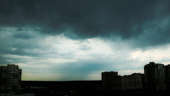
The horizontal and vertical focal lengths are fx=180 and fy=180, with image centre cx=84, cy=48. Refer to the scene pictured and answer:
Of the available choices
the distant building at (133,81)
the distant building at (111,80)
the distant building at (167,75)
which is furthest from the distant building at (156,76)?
the distant building at (111,80)

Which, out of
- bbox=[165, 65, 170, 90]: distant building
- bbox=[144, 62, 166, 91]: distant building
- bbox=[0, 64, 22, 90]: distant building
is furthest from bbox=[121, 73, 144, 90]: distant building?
bbox=[0, 64, 22, 90]: distant building

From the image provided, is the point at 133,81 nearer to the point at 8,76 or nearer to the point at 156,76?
the point at 156,76

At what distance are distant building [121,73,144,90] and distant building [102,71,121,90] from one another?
3.05ft

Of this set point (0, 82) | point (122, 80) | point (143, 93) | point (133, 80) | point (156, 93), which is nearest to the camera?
point (156, 93)

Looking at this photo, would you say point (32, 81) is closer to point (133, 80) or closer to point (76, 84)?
point (76, 84)

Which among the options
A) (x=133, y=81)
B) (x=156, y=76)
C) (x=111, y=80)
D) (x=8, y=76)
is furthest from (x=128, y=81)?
(x=8, y=76)

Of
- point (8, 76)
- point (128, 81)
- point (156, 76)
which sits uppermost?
point (156, 76)

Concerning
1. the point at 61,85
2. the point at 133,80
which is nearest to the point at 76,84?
the point at 61,85

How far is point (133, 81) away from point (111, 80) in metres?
3.92

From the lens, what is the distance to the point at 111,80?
27.0 meters

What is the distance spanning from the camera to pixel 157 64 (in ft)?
61.6

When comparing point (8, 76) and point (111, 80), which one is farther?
point (111, 80)

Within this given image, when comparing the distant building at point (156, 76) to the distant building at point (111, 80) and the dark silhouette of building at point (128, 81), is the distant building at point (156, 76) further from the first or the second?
the distant building at point (111, 80)

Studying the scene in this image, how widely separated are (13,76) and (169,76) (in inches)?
688
